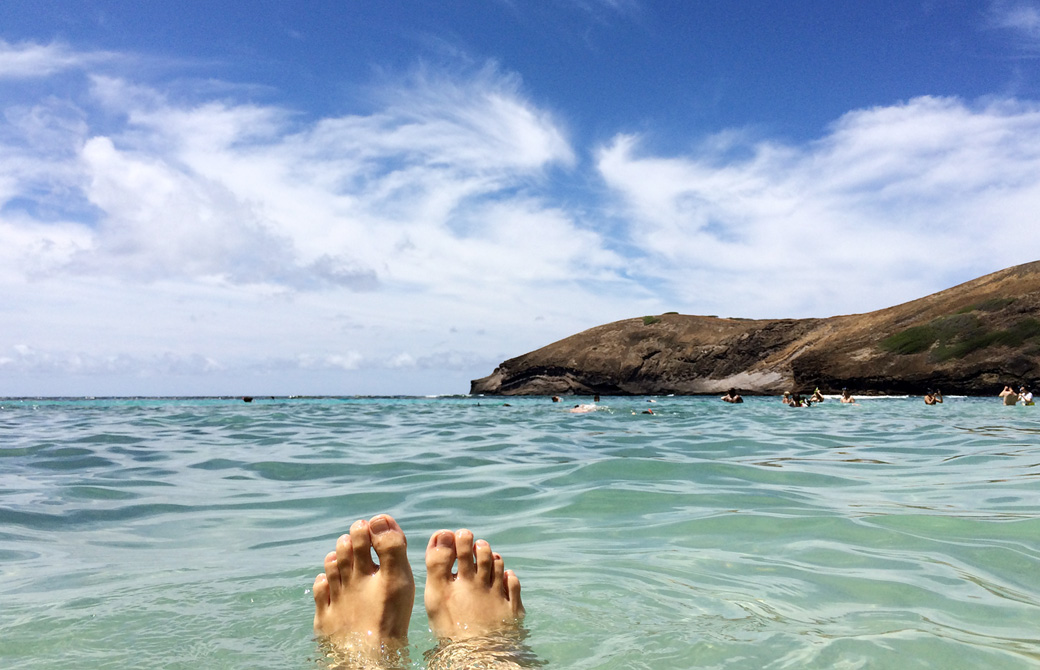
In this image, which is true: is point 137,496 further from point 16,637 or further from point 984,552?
point 984,552

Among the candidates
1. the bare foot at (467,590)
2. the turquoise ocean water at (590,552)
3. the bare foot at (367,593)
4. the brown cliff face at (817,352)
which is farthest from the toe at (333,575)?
the brown cliff face at (817,352)

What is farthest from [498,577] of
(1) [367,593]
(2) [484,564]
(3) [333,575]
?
(3) [333,575]

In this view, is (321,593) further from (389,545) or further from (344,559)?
(389,545)

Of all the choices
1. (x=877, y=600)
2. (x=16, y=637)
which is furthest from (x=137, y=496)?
(x=877, y=600)

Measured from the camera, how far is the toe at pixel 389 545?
2781 millimetres

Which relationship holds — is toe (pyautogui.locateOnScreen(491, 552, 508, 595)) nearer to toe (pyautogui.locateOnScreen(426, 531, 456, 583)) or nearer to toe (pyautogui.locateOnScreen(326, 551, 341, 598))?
toe (pyautogui.locateOnScreen(426, 531, 456, 583))

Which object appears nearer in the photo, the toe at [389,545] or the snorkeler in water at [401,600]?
the snorkeler in water at [401,600]

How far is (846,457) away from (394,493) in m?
4.91

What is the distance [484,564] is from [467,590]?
15 cm

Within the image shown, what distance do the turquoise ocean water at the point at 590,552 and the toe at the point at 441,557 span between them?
233 millimetres

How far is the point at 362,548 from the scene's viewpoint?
291 cm

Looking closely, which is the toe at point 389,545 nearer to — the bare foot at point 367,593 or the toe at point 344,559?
the bare foot at point 367,593

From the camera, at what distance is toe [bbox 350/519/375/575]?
287 centimetres

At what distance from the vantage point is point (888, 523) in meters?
3.92
